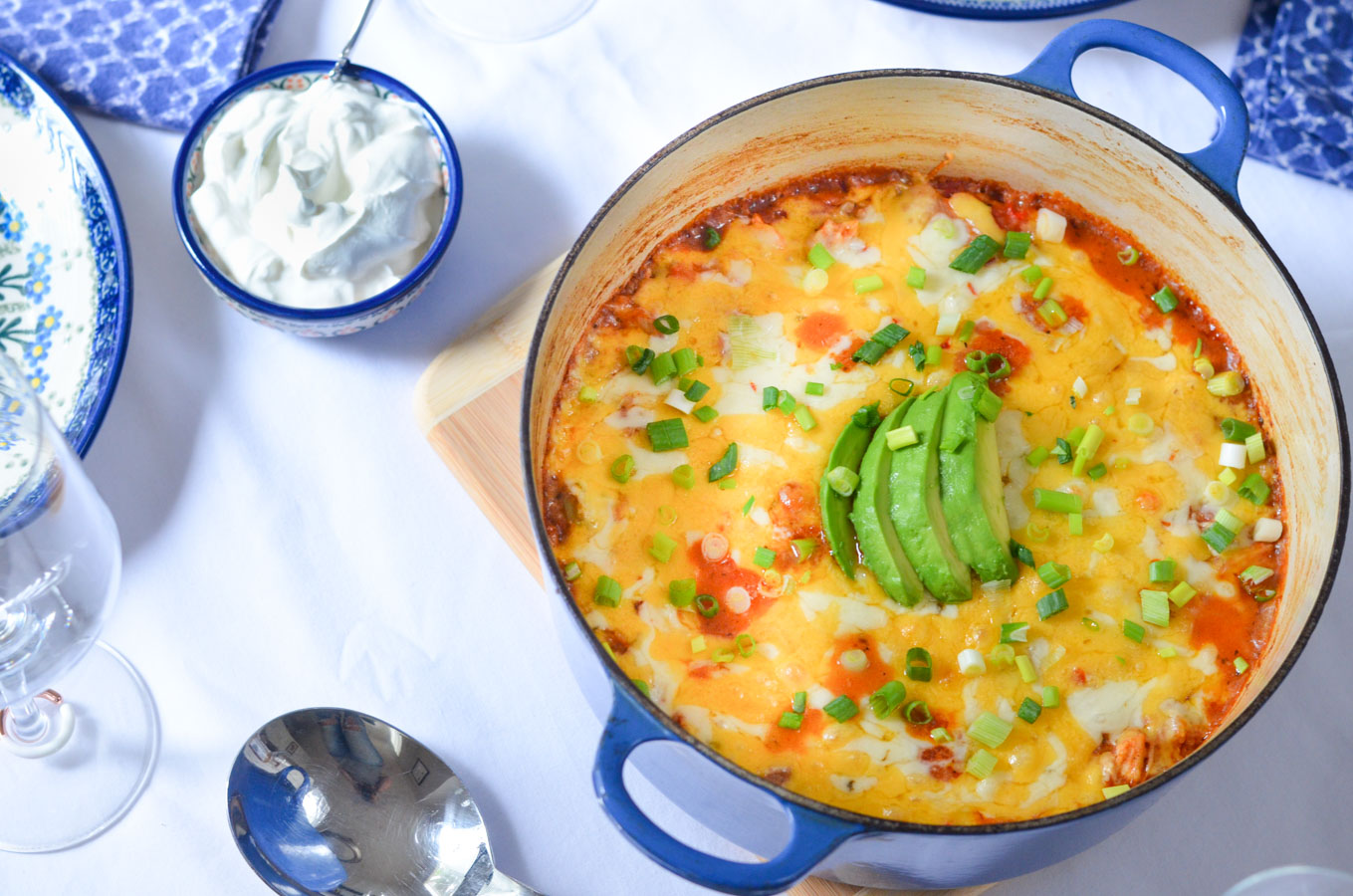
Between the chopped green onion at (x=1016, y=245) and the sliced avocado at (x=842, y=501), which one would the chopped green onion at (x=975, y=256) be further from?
the sliced avocado at (x=842, y=501)

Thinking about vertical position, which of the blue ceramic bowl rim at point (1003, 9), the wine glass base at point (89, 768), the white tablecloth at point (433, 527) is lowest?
the wine glass base at point (89, 768)

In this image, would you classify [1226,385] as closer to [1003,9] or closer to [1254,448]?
[1254,448]

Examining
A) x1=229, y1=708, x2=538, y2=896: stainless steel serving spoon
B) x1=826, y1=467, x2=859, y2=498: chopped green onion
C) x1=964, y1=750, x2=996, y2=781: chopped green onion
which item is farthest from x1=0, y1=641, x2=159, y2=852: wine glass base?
x1=964, y1=750, x2=996, y2=781: chopped green onion

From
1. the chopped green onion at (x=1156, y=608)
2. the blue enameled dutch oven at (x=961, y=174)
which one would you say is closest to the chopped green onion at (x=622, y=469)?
the blue enameled dutch oven at (x=961, y=174)

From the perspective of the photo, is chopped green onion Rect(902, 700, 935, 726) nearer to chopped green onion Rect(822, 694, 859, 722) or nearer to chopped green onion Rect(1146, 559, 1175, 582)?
chopped green onion Rect(822, 694, 859, 722)

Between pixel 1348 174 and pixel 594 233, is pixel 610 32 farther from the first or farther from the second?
pixel 1348 174

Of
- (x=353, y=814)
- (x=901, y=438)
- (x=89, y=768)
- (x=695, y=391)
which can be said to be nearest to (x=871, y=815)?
(x=901, y=438)
